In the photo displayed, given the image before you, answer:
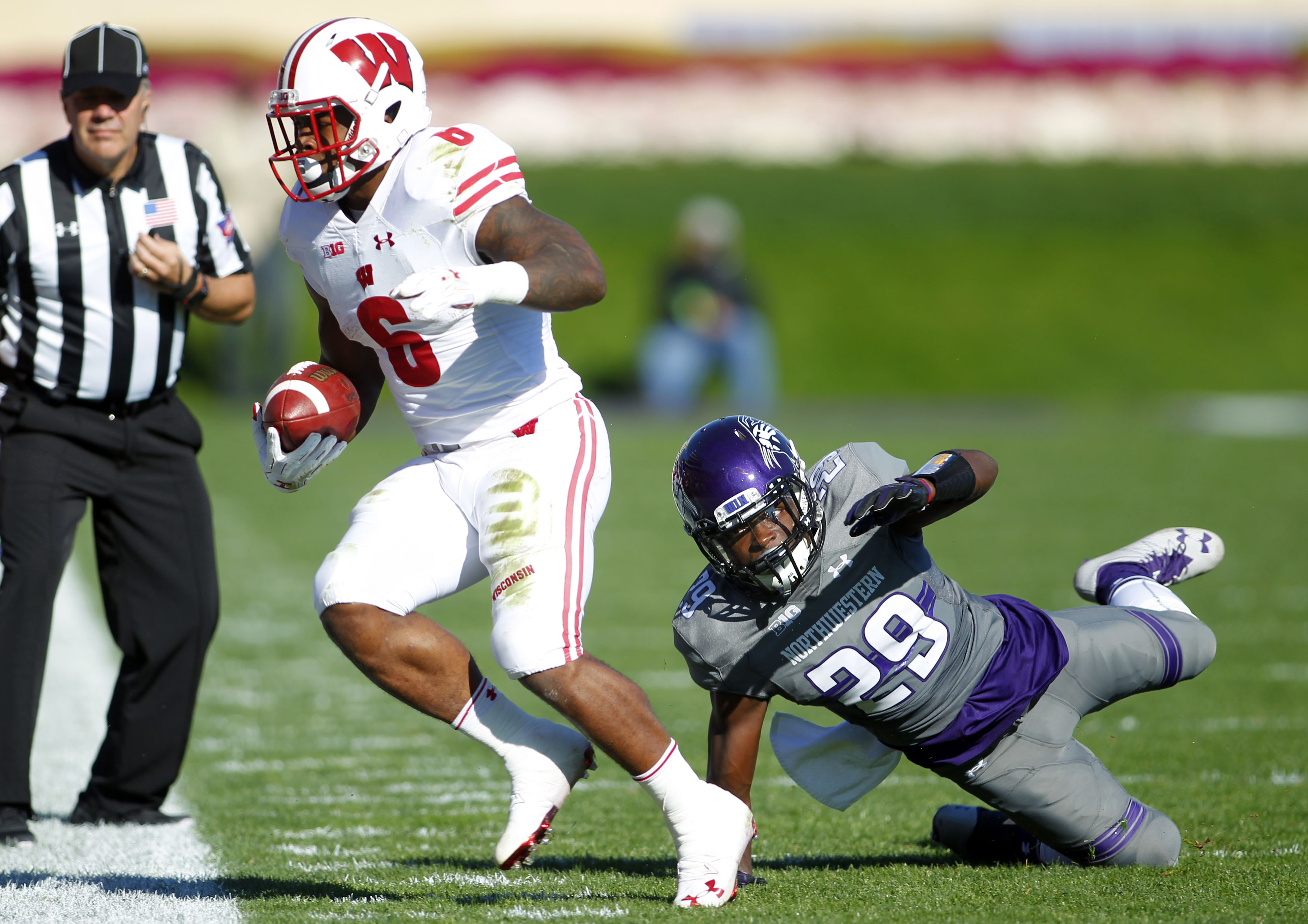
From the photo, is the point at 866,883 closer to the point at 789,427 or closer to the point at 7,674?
the point at 7,674

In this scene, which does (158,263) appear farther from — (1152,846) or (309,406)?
(1152,846)

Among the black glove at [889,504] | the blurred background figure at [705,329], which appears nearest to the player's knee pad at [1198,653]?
the black glove at [889,504]

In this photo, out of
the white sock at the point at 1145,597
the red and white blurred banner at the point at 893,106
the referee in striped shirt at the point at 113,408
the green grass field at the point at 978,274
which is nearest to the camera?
the white sock at the point at 1145,597

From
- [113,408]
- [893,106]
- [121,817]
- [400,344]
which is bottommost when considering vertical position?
[121,817]

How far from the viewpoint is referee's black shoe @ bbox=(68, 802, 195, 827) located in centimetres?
383

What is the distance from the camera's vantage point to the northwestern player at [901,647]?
2980 millimetres

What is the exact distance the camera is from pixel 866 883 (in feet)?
10.2

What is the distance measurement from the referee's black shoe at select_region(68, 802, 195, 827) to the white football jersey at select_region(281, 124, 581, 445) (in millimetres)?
1325

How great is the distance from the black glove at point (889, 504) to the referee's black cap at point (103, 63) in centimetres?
216

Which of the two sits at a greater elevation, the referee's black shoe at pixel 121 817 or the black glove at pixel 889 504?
the black glove at pixel 889 504

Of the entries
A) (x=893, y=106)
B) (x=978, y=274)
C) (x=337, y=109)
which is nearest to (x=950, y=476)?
(x=337, y=109)

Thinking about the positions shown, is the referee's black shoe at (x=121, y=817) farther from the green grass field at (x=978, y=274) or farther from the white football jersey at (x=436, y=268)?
the green grass field at (x=978, y=274)

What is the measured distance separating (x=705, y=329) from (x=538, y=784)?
1137cm

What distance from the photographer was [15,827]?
3.65 m
